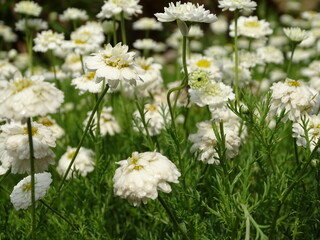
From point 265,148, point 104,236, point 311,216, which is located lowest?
point 104,236

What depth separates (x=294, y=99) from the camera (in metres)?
1.46

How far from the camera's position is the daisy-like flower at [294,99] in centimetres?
146

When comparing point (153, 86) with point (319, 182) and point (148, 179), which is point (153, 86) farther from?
point (148, 179)

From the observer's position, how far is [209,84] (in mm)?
1570

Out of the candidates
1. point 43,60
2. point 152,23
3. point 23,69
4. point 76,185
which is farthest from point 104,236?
point 43,60

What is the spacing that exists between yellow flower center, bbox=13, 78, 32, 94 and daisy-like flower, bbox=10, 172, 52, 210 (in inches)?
13.6

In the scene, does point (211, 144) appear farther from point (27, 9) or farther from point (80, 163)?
point (27, 9)

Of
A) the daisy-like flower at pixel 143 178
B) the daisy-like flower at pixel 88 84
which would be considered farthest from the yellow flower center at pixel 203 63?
the daisy-like flower at pixel 143 178

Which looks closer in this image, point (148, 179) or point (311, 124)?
point (148, 179)

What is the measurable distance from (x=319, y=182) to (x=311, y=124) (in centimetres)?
20

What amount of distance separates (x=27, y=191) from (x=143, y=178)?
41 centimetres

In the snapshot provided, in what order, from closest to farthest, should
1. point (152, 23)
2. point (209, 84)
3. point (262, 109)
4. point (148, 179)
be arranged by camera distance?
point (148, 179) < point (262, 109) < point (209, 84) < point (152, 23)

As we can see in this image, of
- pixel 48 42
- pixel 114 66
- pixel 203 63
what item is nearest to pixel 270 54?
pixel 203 63

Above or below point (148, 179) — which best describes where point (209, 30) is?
below
